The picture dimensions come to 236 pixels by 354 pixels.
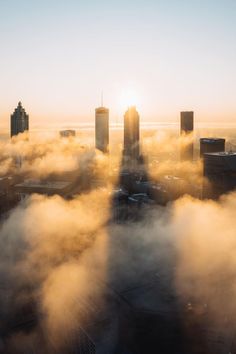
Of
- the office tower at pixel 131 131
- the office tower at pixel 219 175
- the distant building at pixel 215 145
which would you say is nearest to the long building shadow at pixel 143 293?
the office tower at pixel 219 175

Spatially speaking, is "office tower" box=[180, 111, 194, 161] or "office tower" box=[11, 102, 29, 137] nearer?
"office tower" box=[11, 102, 29, 137]

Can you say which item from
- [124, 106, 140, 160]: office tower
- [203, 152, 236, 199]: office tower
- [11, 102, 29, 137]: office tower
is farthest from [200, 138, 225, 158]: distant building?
[11, 102, 29, 137]: office tower

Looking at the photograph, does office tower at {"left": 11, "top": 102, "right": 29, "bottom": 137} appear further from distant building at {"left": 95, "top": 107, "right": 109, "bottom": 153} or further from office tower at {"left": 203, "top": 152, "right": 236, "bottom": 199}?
office tower at {"left": 203, "top": 152, "right": 236, "bottom": 199}

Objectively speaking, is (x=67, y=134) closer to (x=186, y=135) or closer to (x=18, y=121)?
(x=18, y=121)

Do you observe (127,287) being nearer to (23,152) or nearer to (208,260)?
(208,260)

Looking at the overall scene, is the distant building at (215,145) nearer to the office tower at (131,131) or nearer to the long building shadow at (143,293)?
the office tower at (131,131)
